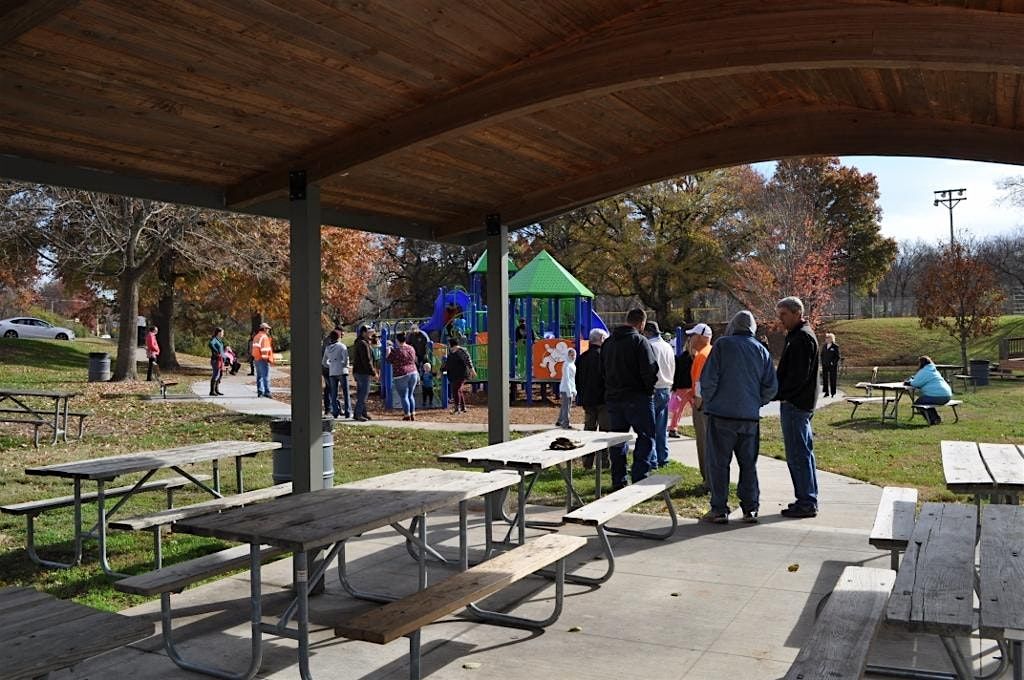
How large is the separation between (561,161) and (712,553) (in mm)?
3165

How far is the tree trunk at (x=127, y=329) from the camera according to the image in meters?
23.7

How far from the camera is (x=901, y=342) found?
143ft

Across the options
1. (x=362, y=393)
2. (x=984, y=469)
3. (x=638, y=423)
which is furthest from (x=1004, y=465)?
(x=362, y=393)

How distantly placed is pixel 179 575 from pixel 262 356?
17.3 metres

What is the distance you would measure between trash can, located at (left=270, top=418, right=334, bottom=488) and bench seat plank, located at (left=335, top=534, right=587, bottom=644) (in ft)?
8.30

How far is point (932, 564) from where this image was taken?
3979 millimetres

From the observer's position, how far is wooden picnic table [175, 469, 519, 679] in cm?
418

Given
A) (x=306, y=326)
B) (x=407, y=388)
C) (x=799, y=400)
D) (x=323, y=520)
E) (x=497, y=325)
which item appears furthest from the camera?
(x=407, y=388)

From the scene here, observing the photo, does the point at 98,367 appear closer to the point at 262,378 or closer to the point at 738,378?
the point at 262,378

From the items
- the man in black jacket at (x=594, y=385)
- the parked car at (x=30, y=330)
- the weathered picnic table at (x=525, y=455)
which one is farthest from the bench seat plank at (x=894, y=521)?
the parked car at (x=30, y=330)

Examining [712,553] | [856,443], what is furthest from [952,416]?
[712,553]

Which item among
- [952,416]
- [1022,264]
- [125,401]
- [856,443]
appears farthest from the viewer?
[1022,264]

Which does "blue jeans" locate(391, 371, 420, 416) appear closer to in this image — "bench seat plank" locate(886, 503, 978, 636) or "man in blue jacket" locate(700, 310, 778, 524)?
"man in blue jacket" locate(700, 310, 778, 524)

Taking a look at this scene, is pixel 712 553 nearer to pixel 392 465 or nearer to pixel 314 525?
pixel 314 525
